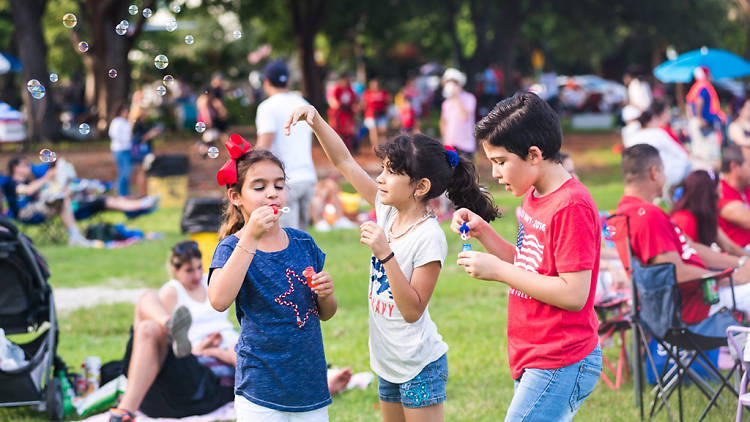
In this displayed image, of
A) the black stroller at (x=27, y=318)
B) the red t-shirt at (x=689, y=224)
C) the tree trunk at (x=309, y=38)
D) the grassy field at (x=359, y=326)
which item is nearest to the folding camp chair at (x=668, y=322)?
the grassy field at (x=359, y=326)

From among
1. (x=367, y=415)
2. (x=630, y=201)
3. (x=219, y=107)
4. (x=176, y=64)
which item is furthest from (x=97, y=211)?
(x=176, y=64)

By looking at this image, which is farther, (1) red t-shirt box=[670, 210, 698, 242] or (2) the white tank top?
(1) red t-shirt box=[670, 210, 698, 242]

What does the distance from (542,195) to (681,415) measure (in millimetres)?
2207

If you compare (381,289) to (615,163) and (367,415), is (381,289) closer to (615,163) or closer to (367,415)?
(367,415)

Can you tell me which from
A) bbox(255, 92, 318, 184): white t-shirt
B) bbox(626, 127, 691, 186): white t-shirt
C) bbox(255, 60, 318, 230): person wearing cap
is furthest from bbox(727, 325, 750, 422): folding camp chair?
bbox(626, 127, 691, 186): white t-shirt

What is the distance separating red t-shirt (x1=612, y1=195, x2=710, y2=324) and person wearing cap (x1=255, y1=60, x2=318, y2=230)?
2.60m

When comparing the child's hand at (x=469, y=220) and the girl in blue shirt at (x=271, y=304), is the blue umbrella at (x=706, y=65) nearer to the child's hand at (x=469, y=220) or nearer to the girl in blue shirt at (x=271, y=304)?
the child's hand at (x=469, y=220)

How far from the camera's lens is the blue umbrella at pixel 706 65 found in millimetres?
13531

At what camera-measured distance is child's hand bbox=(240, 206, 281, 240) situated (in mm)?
3086

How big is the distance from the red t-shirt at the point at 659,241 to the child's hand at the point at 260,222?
2769 millimetres

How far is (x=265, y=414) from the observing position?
10.7ft

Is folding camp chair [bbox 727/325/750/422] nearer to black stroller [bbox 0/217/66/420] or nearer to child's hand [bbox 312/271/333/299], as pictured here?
child's hand [bbox 312/271/333/299]

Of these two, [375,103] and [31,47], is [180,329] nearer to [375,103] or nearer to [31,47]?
[375,103]

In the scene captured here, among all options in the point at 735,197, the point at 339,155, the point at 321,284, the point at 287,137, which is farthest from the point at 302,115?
the point at 735,197
